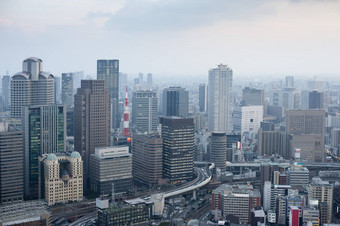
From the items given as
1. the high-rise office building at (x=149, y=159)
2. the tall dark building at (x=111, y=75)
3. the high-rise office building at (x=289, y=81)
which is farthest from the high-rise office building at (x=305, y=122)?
the high-rise office building at (x=289, y=81)

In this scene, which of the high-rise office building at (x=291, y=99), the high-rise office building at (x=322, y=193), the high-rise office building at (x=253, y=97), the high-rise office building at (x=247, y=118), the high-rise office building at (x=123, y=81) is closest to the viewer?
the high-rise office building at (x=322, y=193)

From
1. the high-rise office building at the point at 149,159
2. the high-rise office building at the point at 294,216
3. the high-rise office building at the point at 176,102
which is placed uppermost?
the high-rise office building at the point at 176,102

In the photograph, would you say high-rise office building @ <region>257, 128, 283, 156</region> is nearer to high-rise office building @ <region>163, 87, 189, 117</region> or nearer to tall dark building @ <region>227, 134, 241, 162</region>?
tall dark building @ <region>227, 134, 241, 162</region>

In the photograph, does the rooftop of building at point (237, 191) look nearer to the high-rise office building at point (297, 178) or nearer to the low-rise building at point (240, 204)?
Result: the low-rise building at point (240, 204)

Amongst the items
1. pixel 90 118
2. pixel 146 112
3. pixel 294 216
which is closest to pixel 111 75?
pixel 146 112

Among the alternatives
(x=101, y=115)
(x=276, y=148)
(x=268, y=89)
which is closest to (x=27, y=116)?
(x=101, y=115)

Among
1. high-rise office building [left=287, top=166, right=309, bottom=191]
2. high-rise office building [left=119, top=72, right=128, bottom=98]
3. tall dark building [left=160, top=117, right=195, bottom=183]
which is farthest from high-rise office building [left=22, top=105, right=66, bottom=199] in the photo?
high-rise office building [left=119, top=72, right=128, bottom=98]
